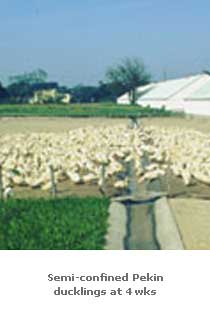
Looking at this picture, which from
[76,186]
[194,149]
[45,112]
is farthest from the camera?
[45,112]

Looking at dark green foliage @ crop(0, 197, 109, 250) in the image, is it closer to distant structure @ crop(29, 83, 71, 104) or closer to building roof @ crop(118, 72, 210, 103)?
building roof @ crop(118, 72, 210, 103)

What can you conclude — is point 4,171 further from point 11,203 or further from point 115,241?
point 115,241

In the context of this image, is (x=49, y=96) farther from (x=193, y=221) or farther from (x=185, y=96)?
(x=193, y=221)

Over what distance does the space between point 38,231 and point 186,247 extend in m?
1.41

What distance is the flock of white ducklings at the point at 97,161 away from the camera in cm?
959

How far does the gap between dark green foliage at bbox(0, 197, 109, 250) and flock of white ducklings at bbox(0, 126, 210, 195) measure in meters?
1.38

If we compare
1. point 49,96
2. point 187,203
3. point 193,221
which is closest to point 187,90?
point 49,96

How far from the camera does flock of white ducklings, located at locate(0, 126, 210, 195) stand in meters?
9.59

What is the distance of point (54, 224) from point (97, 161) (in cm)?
500

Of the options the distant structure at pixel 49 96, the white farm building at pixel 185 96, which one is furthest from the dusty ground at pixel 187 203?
the distant structure at pixel 49 96

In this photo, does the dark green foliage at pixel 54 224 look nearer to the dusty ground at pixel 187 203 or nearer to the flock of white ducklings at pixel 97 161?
the dusty ground at pixel 187 203
